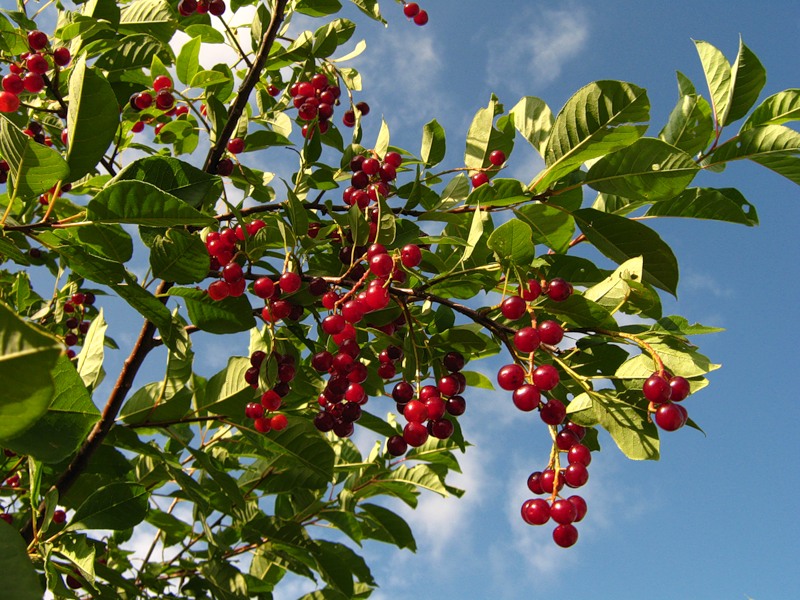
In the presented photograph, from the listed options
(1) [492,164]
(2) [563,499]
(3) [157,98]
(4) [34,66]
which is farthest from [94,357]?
(2) [563,499]

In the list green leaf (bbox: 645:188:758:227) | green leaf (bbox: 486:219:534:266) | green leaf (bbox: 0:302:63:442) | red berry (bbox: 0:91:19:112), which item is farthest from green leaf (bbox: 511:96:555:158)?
red berry (bbox: 0:91:19:112)

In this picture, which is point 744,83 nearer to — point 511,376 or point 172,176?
point 511,376

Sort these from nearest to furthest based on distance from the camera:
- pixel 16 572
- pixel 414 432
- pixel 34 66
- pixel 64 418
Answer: pixel 16 572, pixel 64 418, pixel 414 432, pixel 34 66

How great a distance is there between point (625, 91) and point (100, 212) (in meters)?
1.33

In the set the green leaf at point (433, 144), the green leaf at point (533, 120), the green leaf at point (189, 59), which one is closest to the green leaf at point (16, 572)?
the green leaf at point (533, 120)

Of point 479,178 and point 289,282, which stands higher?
point 479,178

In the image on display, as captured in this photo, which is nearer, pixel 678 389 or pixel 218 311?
pixel 678 389

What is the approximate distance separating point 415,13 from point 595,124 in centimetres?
279

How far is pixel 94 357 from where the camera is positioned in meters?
2.33

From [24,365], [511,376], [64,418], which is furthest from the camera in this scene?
[511,376]

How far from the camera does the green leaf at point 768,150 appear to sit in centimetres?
179

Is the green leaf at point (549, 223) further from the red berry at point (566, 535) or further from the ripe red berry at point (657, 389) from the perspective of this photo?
the red berry at point (566, 535)

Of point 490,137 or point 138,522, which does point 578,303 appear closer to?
point 490,137

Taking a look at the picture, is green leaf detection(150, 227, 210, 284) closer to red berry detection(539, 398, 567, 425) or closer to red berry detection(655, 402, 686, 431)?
red berry detection(539, 398, 567, 425)
